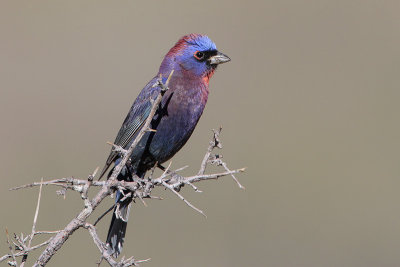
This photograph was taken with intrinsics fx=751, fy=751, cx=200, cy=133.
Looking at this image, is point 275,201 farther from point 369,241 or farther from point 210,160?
point 210,160

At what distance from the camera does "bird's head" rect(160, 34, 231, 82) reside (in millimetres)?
6258

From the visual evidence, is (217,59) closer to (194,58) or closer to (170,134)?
(194,58)

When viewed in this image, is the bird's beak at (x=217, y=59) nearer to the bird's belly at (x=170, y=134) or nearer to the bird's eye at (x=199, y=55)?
the bird's eye at (x=199, y=55)

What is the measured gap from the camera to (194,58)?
6297 millimetres

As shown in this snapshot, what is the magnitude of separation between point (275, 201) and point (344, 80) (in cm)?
443

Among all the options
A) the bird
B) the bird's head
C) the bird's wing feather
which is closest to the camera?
the bird

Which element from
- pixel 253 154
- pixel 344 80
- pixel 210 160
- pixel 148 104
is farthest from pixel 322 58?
pixel 210 160

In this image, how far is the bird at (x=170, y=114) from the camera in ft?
18.9

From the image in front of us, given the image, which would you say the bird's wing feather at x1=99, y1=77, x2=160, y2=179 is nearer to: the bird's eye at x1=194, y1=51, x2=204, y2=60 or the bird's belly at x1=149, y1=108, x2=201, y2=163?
the bird's belly at x1=149, y1=108, x2=201, y2=163

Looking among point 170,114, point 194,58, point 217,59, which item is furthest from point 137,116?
point 217,59

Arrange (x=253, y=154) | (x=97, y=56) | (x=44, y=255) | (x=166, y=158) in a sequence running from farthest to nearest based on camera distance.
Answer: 1. (x=97, y=56)
2. (x=253, y=154)
3. (x=166, y=158)
4. (x=44, y=255)

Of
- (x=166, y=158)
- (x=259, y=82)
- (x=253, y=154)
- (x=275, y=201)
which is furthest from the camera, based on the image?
(x=259, y=82)

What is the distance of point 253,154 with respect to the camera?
39.9 ft

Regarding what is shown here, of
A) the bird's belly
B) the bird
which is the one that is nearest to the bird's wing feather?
the bird
